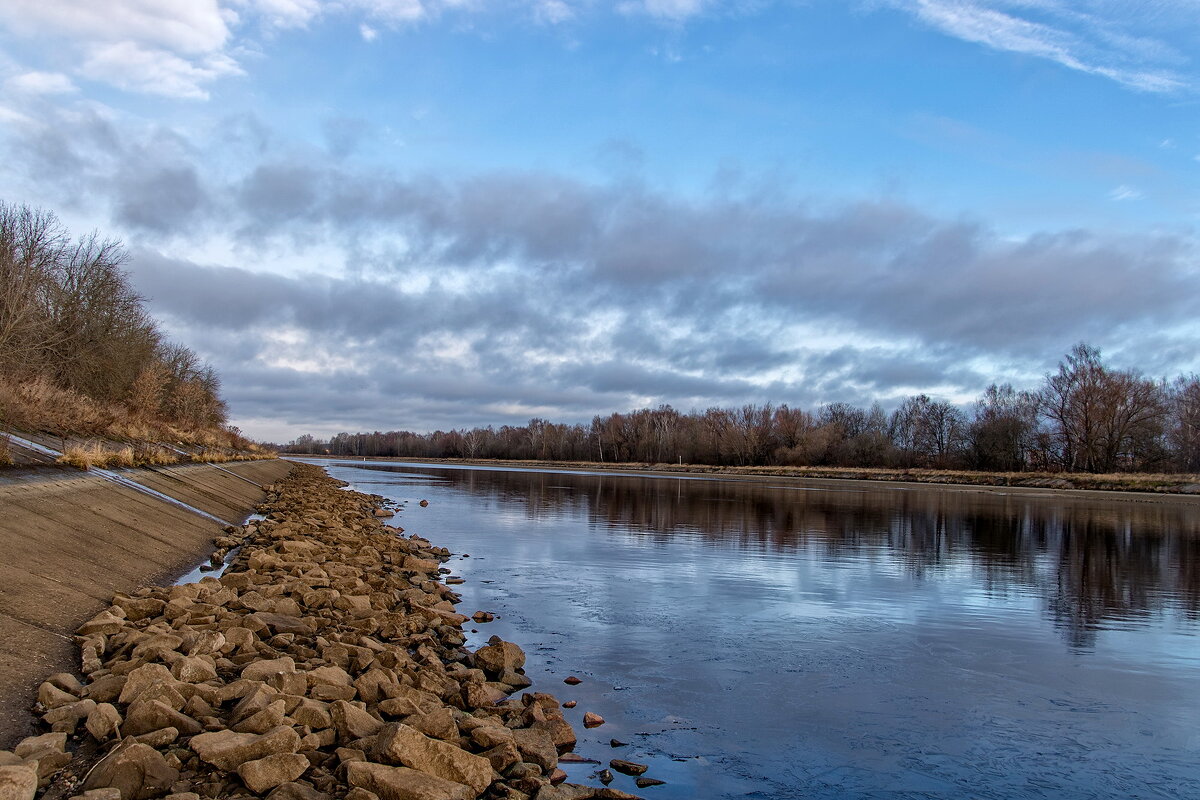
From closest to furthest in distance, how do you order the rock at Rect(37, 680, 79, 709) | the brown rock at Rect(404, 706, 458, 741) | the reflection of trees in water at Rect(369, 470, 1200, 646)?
the rock at Rect(37, 680, 79, 709) → the brown rock at Rect(404, 706, 458, 741) → the reflection of trees in water at Rect(369, 470, 1200, 646)

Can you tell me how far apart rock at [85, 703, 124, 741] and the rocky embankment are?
0.01 meters

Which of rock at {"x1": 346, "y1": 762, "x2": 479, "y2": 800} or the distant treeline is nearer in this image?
rock at {"x1": 346, "y1": 762, "x2": 479, "y2": 800}

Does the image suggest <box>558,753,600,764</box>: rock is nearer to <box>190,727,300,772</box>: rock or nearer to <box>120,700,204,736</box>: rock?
<box>190,727,300,772</box>: rock

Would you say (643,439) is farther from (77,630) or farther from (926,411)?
(77,630)

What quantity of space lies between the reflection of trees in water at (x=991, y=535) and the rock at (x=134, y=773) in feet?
38.3

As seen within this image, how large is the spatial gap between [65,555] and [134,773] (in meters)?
6.08

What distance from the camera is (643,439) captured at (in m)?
141

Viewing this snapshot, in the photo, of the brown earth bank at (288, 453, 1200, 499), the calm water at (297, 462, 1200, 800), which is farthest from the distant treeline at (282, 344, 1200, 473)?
the calm water at (297, 462, 1200, 800)

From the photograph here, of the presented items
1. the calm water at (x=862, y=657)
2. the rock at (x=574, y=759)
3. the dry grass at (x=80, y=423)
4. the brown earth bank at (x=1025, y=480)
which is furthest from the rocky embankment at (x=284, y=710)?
the brown earth bank at (x=1025, y=480)

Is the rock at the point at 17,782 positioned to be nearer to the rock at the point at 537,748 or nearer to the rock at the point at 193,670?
the rock at the point at 193,670

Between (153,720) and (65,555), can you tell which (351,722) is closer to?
(153,720)

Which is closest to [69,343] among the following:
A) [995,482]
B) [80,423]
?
[80,423]

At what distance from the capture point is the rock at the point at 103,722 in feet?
17.4

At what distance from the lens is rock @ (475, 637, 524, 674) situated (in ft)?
28.7
